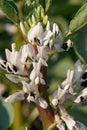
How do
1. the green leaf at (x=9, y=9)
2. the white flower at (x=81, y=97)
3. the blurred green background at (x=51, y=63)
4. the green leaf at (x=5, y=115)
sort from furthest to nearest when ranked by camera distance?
the blurred green background at (x=51, y=63) → the green leaf at (x=5, y=115) → the white flower at (x=81, y=97) → the green leaf at (x=9, y=9)

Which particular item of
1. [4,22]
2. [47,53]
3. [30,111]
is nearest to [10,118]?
[47,53]

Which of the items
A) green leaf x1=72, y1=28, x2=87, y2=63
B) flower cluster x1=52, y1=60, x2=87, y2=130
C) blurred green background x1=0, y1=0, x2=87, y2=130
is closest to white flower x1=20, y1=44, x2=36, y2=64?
flower cluster x1=52, y1=60, x2=87, y2=130

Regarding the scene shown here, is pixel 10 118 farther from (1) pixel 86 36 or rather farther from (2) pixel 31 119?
(2) pixel 31 119

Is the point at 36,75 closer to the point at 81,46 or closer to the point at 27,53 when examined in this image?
the point at 27,53

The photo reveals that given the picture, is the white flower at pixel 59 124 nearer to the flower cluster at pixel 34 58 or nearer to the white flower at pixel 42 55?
the flower cluster at pixel 34 58

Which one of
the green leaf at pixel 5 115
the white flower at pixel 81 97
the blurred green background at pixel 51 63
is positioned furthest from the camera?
the blurred green background at pixel 51 63

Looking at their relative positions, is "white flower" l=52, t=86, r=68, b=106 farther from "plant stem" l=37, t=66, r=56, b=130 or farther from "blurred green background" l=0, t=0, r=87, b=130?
"blurred green background" l=0, t=0, r=87, b=130

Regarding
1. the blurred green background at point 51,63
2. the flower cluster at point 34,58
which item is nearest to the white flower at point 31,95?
the flower cluster at point 34,58
